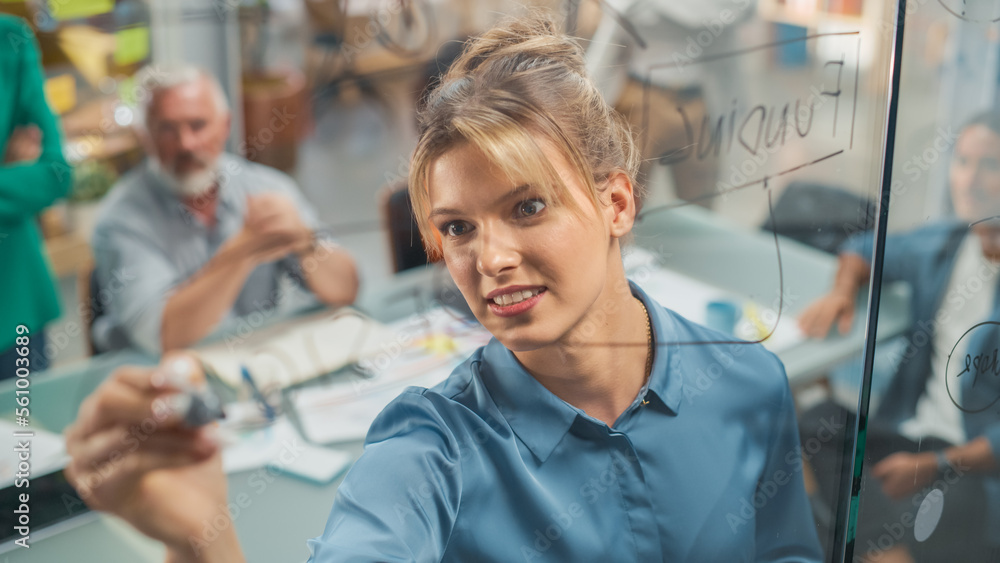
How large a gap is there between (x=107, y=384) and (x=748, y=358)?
1.68 feet

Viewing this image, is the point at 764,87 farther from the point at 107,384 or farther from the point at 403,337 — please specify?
the point at 107,384

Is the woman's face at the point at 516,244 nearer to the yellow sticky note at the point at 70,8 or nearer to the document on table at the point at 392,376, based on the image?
the document on table at the point at 392,376

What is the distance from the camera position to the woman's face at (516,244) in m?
0.60

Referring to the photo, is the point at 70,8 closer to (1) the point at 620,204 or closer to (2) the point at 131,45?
(2) the point at 131,45

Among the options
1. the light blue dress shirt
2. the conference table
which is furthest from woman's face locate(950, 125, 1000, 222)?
the light blue dress shirt

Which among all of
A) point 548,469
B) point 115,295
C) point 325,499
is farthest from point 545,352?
point 115,295

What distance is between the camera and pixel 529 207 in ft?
1.98

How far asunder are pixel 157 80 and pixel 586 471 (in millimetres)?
425

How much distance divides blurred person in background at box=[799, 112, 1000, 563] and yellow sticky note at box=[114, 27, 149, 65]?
618 millimetres

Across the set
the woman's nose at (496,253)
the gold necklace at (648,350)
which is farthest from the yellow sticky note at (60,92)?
the gold necklace at (648,350)

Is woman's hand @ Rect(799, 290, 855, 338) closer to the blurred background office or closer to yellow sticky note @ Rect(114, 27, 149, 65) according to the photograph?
the blurred background office

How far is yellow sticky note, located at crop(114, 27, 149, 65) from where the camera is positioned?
54 cm

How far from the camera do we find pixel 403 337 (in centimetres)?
65

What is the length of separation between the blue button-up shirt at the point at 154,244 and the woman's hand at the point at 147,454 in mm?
27
